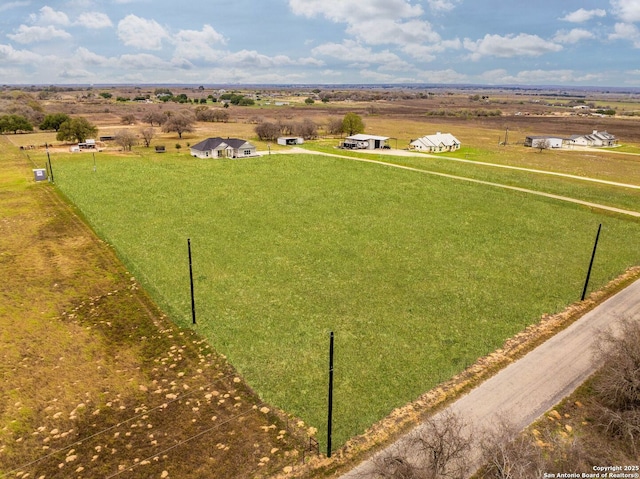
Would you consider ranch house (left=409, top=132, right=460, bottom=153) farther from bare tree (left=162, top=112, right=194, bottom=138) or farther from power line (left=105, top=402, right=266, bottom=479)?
power line (left=105, top=402, right=266, bottom=479)

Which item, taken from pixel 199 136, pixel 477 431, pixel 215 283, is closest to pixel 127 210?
pixel 215 283

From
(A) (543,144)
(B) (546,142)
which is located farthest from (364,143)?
(B) (546,142)

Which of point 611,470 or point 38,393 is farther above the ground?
point 611,470

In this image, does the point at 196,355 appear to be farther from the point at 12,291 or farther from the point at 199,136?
the point at 199,136

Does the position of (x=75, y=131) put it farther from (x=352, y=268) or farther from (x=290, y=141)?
(x=352, y=268)

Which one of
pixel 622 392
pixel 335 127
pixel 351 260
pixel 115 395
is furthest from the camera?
pixel 335 127

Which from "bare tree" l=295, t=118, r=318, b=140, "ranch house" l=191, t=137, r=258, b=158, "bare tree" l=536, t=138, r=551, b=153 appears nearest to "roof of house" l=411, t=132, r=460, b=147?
"bare tree" l=536, t=138, r=551, b=153

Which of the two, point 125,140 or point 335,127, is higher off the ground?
point 335,127

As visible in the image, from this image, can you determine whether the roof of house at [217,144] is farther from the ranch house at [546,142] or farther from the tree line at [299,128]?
the ranch house at [546,142]
